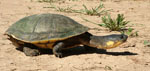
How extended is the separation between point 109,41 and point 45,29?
0.98 metres

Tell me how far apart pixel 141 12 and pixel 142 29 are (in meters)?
2.31

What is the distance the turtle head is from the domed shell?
24cm

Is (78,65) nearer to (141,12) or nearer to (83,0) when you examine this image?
(141,12)

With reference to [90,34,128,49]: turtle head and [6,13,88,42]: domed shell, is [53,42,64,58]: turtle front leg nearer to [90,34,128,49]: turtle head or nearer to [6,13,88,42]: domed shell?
[6,13,88,42]: domed shell

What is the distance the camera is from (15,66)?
3.64 meters

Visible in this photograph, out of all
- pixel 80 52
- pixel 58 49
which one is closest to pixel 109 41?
pixel 80 52

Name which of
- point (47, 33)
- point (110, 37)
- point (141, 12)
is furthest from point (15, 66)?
point (141, 12)

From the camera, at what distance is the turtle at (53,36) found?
13.2ft

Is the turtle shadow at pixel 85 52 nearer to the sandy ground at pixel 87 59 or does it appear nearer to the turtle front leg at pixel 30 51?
the sandy ground at pixel 87 59

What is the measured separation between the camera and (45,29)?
161 inches

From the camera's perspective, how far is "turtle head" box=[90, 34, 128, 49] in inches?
158

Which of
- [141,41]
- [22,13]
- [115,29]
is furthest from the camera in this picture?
[22,13]

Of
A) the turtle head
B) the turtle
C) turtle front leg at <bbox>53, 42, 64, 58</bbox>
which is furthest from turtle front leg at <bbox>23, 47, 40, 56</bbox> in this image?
the turtle head

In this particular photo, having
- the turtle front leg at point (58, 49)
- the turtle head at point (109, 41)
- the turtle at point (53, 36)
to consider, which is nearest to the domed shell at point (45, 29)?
the turtle at point (53, 36)
